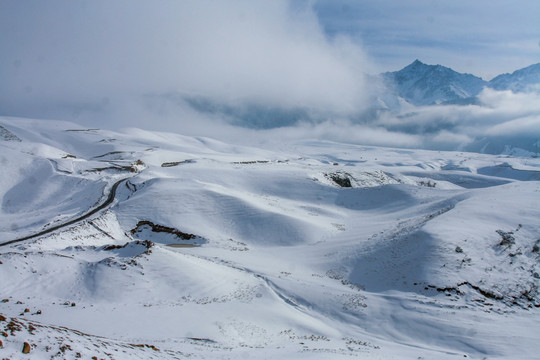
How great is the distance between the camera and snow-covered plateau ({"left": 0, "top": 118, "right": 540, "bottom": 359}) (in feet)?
56.2

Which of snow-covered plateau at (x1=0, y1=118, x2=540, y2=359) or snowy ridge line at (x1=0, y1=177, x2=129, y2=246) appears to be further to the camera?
snowy ridge line at (x1=0, y1=177, x2=129, y2=246)

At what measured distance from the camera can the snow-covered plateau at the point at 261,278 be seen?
674 inches

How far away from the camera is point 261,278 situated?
2661cm

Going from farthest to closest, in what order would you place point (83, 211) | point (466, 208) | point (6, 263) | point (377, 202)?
point (377, 202)
point (83, 211)
point (466, 208)
point (6, 263)

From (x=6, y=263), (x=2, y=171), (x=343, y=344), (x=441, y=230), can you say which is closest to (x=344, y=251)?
(x=441, y=230)

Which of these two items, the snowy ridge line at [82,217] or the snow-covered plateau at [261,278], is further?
the snowy ridge line at [82,217]

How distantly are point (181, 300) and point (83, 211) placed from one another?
2748cm

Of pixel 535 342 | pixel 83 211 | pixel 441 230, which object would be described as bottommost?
pixel 83 211

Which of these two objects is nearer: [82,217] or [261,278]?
[261,278]

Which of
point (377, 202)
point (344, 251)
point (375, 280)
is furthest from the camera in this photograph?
point (377, 202)

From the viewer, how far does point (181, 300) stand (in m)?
22.2

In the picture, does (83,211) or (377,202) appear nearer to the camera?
(83,211)

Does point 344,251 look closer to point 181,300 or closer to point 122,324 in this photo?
point 181,300

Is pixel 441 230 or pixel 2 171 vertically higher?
pixel 441 230
